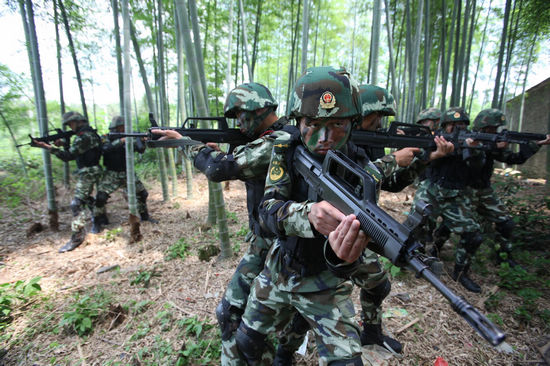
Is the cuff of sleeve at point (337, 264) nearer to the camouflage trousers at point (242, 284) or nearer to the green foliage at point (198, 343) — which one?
the camouflage trousers at point (242, 284)

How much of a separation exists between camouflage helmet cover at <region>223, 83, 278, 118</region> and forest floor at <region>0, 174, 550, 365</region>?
2.24m

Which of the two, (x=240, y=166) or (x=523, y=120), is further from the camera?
(x=523, y=120)

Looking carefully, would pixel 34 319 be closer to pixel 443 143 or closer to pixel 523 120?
pixel 443 143

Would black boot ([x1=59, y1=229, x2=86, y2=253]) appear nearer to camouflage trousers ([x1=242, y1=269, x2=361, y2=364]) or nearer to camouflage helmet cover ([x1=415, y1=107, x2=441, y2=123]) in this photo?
camouflage trousers ([x1=242, y1=269, x2=361, y2=364])

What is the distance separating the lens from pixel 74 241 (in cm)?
486

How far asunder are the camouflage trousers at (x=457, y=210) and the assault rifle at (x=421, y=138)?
2.27ft

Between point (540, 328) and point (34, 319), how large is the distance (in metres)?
5.44

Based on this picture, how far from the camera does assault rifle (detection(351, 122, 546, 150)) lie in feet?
9.16

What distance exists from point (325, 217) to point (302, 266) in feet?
1.63

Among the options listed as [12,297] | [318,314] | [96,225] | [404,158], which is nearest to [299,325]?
[318,314]

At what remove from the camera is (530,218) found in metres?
4.24

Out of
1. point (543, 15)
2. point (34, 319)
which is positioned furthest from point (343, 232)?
point (543, 15)

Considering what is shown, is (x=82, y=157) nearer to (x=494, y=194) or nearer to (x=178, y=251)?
(x=178, y=251)

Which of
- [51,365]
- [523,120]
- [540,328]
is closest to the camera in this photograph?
[51,365]
